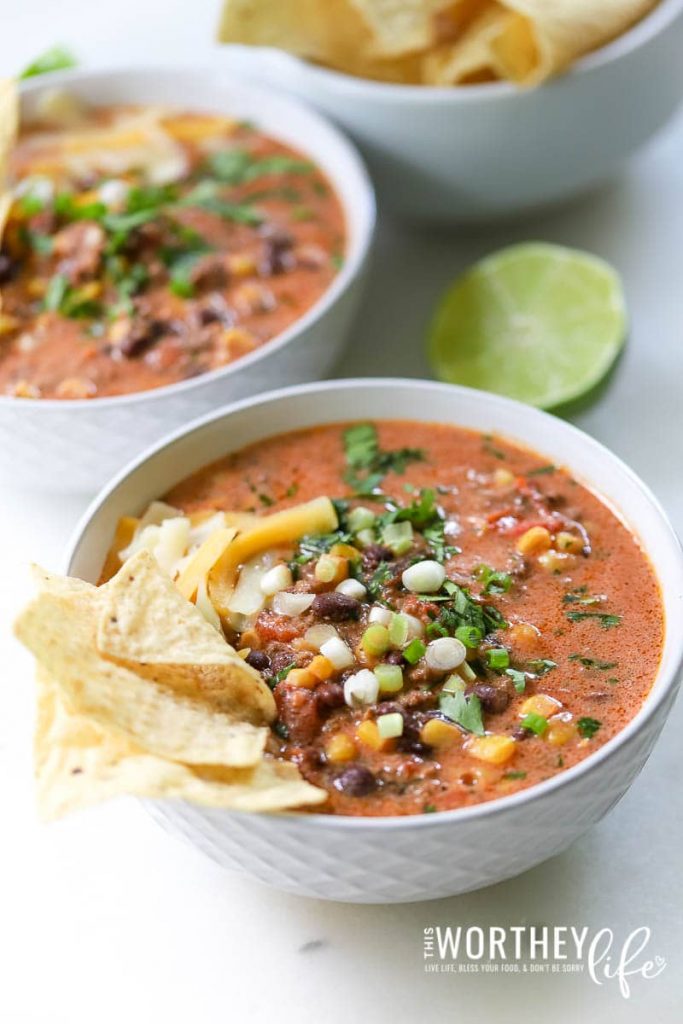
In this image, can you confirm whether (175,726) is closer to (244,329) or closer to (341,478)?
(341,478)

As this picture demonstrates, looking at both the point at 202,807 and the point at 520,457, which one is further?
the point at 520,457

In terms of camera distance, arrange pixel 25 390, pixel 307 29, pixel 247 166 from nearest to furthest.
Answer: pixel 25 390, pixel 307 29, pixel 247 166

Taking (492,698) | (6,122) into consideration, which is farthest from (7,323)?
(492,698)

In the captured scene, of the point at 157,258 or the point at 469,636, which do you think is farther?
the point at 157,258

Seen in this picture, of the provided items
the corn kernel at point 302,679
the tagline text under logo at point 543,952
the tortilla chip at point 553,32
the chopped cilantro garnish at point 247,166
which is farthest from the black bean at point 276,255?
the tagline text under logo at point 543,952

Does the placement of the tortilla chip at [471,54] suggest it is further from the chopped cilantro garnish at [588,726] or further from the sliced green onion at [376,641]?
the chopped cilantro garnish at [588,726]

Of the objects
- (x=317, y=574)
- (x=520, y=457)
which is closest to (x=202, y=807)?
(x=317, y=574)

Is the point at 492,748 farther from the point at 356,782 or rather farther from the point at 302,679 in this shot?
the point at 302,679
